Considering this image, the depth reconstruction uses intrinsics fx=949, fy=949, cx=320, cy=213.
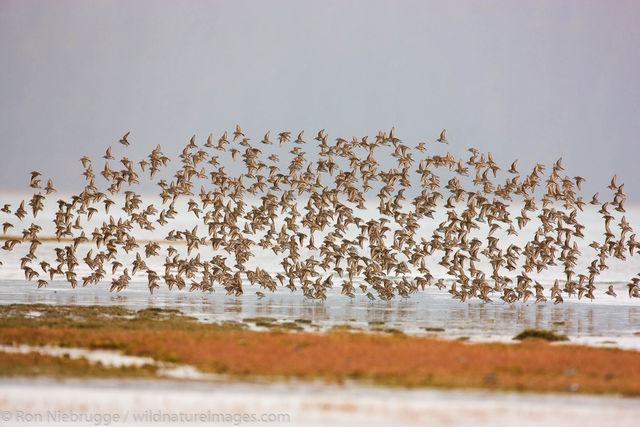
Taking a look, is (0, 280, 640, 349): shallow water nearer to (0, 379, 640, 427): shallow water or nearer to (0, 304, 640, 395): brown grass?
(0, 304, 640, 395): brown grass

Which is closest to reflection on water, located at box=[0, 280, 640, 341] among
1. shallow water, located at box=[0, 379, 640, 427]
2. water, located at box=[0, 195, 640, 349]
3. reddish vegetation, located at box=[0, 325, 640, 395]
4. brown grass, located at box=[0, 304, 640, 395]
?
A: water, located at box=[0, 195, 640, 349]

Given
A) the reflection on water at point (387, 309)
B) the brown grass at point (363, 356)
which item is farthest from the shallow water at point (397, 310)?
the brown grass at point (363, 356)

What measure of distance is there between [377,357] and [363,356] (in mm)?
420

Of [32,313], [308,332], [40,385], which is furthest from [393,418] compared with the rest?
[32,313]

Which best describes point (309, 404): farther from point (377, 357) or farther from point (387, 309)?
point (387, 309)

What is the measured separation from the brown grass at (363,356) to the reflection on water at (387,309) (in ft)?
16.5

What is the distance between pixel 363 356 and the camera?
27406 millimetres

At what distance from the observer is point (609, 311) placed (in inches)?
1874

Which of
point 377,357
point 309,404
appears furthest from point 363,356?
point 309,404

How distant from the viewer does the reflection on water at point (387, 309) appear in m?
38.6

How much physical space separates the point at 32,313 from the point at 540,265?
25.8 m

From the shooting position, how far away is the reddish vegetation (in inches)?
980

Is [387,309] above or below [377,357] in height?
above

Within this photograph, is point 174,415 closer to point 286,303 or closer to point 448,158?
point 286,303
